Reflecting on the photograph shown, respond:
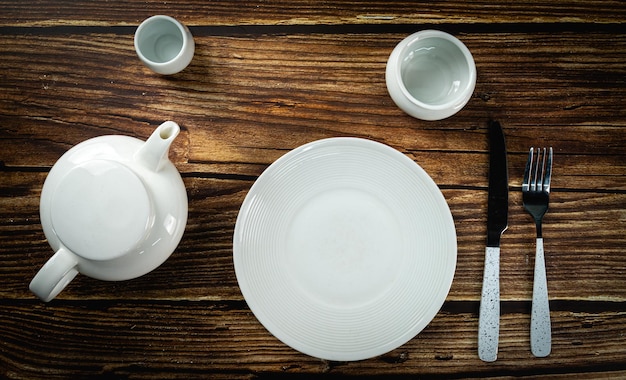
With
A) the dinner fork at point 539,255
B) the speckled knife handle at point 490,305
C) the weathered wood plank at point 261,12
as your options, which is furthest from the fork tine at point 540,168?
the weathered wood plank at point 261,12

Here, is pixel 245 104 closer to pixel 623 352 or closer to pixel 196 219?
pixel 196 219

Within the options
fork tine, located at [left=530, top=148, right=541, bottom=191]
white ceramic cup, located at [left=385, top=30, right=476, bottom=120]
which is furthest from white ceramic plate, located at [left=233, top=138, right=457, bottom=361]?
fork tine, located at [left=530, top=148, right=541, bottom=191]

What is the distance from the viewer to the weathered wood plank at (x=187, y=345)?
32.3 inches

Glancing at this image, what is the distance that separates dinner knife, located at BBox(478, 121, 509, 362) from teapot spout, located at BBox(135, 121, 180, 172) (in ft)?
1.72

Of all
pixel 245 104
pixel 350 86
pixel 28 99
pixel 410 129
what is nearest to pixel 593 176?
pixel 410 129

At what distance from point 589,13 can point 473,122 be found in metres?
0.29

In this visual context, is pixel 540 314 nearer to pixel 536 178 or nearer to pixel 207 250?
pixel 536 178

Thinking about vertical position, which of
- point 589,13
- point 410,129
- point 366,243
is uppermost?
point 589,13

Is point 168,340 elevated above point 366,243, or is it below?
below

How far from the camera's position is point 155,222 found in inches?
26.9

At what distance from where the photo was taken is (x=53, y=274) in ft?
2.09

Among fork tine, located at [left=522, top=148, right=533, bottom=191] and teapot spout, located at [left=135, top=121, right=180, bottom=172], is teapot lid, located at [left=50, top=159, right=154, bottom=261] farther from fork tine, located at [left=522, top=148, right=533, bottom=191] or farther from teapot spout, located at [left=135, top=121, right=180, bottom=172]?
fork tine, located at [left=522, top=148, right=533, bottom=191]

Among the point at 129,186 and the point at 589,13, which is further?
the point at 589,13

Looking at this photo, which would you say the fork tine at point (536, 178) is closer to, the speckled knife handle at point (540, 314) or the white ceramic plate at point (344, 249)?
the speckled knife handle at point (540, 314)
